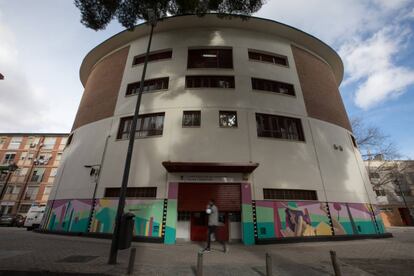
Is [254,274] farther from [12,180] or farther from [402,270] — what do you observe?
[12,180]

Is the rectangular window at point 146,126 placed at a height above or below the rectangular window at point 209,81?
below

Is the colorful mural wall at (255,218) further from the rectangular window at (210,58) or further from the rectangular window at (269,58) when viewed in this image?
the rectangular window at (269,58)

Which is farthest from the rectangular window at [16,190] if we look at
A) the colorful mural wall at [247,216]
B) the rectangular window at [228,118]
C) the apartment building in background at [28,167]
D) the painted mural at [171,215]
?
the colorful mural wall at [247,216]

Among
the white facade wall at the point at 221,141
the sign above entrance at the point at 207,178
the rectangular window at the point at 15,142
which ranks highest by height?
the rectangular window at the point at 15,142

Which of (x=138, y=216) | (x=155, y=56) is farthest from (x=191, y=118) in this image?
(x=155, y=56)

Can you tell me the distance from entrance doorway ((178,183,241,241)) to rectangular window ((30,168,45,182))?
3850 centimetres

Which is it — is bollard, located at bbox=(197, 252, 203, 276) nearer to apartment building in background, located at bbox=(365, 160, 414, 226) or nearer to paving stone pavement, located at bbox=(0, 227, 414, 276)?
paving stone pavement, located at bbox=(0, 227, 414, 276)

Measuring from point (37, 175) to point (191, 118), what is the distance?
39.0 meters

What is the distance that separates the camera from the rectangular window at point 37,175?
3526cm

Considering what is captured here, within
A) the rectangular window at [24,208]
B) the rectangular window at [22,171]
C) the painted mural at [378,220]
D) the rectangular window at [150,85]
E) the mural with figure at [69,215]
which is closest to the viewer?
the mural with figure at [69,215]

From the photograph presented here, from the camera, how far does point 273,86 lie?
1394cm

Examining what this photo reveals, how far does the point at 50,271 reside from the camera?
175 inches

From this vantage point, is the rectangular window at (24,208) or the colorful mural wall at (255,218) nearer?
the colorful mural wall at (255,218)

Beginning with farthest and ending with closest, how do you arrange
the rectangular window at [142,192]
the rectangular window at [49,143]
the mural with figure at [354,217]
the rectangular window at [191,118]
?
1. the rectangular window at [49,143]
2. the rectangular window at [191,118]
3. the mural with figure at [354,217]
4. the rectangular window at [142,192]
